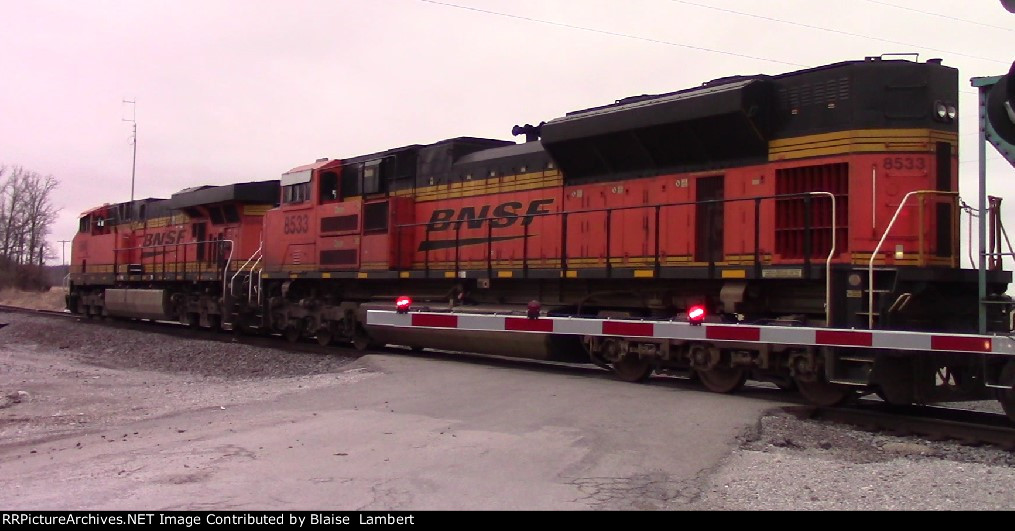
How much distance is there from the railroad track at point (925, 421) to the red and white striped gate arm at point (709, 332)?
0.79 meters

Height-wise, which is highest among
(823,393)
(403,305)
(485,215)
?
(485,215)

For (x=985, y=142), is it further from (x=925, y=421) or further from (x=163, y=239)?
(x=163, y=239)

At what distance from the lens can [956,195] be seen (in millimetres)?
9008

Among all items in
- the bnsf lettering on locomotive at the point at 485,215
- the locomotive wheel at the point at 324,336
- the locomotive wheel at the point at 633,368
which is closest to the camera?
the locomotive wheel at the point at 633,368

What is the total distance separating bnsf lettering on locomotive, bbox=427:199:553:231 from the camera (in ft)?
42.0

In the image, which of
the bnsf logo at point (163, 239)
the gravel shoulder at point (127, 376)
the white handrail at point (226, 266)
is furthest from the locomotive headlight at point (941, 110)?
the bnsf logo at point (163, 239)

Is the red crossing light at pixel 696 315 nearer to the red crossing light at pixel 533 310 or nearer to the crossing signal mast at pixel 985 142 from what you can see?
the red crossing light at pixel 533 310

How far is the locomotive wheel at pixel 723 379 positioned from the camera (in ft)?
32.6

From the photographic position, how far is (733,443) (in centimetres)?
714

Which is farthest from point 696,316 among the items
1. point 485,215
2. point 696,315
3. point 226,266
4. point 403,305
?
point 226,266

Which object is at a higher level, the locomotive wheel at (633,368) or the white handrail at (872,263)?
the white handrail at (872,263)

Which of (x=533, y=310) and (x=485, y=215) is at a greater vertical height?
(x=485, y=215)

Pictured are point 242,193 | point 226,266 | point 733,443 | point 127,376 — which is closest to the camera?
point 733,443

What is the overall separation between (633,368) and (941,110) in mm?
4790
